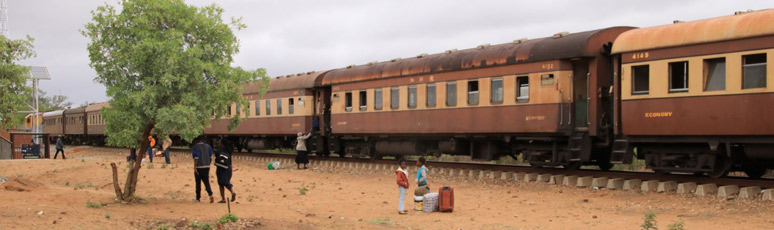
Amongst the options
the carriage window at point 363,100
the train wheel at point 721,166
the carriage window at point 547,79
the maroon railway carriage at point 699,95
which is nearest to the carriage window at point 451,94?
the carriage window at point 547,79

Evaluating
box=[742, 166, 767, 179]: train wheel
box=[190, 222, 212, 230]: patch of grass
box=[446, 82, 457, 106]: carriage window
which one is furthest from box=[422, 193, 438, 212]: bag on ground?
box=[446, 82, 457, 106]: carriage window

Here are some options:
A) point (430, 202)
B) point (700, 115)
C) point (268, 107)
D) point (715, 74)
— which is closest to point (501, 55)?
point (700, 115)

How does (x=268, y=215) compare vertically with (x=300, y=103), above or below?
below

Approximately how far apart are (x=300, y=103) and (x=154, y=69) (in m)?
15.6

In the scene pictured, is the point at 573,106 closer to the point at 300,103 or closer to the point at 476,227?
the point at 476,227

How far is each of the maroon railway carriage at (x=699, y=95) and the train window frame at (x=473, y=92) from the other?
4.44 metres

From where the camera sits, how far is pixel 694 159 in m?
14.5

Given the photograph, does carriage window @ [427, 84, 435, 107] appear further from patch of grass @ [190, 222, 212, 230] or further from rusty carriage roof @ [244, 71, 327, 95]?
patch of grass @ [190, 222, 212, 230]

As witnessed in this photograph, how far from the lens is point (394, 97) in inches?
896

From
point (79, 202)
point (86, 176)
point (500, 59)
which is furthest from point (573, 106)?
point (86, 176)

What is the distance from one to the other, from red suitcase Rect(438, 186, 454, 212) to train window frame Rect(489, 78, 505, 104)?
554 centimetres

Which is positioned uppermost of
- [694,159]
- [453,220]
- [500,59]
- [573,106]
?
[500,59]

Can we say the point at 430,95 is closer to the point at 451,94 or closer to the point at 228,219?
the point at 451,94

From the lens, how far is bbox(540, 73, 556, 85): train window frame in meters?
16.8
